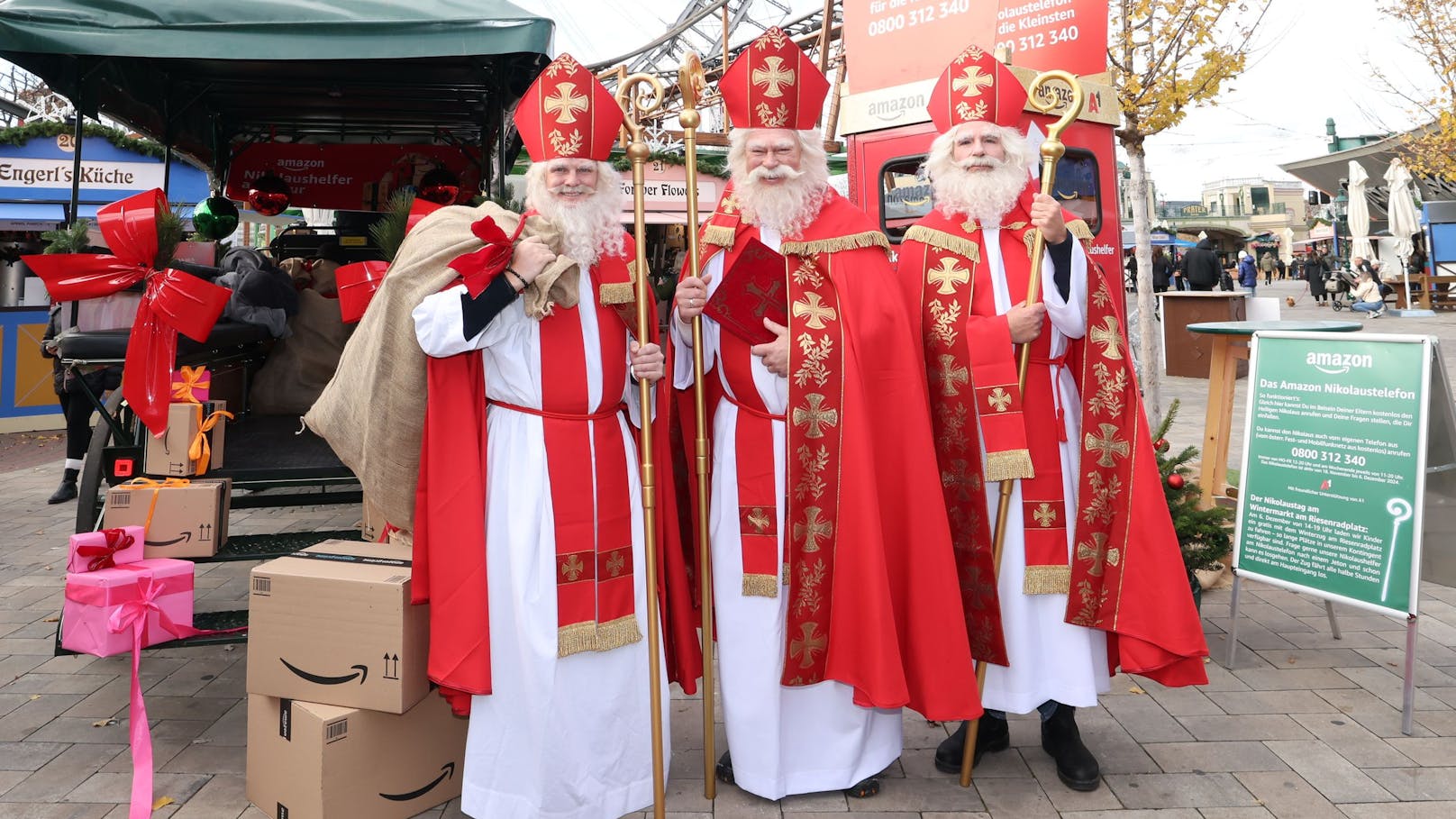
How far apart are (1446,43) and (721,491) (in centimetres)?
1859

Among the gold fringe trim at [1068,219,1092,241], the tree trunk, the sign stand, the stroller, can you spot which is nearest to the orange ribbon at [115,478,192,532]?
the gold fringe trim at [1068,219,1092,241]

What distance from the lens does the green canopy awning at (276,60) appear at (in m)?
3.49

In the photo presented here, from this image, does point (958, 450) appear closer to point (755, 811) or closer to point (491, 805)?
point (755, 811)

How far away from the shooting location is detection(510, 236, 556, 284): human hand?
276cm

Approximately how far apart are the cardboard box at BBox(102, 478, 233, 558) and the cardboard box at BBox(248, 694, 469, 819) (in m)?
0.95

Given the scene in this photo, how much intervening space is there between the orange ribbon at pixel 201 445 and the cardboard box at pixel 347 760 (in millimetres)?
1246

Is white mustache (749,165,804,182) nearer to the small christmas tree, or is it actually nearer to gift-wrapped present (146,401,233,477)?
gift-wrapped present (146,401,233,477)

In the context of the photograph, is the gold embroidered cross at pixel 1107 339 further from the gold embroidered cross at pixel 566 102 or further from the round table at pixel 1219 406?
the round table at pixel 1219 406

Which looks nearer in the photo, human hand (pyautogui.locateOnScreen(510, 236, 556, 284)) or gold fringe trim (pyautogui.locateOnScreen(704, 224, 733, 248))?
human hand (pyautogui.locateOnScreen(510, 236, 556, 284))

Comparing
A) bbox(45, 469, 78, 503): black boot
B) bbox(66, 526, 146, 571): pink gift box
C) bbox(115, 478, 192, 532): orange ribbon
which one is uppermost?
bbox(115, 478, 192, 532): orange ribbon

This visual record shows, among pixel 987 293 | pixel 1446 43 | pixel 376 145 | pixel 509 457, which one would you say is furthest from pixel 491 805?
pixel 1446 43

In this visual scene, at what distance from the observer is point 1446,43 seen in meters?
15.8

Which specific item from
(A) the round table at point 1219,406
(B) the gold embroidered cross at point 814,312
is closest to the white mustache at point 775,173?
(B) the gold embroidered cross at point 814,312

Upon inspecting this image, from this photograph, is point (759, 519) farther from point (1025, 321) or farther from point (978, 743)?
point (978, 743)
